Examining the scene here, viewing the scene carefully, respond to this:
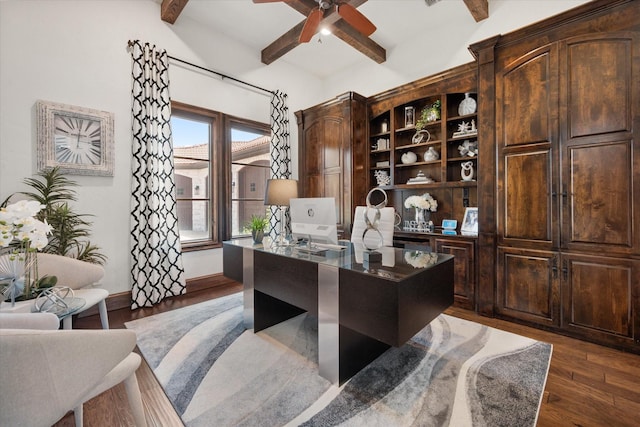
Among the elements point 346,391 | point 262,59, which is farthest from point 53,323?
point 262,59

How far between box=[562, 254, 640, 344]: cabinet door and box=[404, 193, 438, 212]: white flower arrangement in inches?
53.9

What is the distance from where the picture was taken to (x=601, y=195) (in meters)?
2.21

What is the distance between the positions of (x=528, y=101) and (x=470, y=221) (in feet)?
4.25

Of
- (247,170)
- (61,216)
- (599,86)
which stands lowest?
(61,216)

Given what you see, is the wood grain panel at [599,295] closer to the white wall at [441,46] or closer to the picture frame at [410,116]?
the picture frame at [410,116]

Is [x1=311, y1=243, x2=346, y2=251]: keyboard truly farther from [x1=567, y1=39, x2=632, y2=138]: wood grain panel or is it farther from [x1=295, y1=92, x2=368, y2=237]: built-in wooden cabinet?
[x1=567, y1=39, x2=632, y2=138]: wood grain panel

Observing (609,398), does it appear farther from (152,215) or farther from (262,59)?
(262,59)

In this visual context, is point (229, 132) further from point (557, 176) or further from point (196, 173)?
point (557, 176)

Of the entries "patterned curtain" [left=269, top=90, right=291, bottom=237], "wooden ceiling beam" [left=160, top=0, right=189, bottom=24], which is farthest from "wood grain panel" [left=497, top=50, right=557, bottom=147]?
"wooden ceiling beam" [left=160, top=0, right=189, bottom=24]

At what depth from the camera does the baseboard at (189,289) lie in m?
2.88

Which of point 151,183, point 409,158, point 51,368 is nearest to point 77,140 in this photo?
point 151,183

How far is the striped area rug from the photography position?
146 centimetres

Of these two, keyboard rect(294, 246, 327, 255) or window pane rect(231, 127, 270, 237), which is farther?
window pane rect(231, 127, 270, 237)

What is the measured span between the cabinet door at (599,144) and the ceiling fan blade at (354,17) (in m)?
1.66
